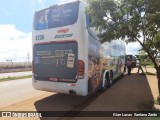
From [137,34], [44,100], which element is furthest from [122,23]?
[44,100]

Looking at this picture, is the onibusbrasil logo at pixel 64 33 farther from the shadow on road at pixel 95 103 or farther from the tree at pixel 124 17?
the shadow on road at pixel 95 103

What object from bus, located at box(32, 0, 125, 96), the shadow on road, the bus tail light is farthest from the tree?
the shadow on road

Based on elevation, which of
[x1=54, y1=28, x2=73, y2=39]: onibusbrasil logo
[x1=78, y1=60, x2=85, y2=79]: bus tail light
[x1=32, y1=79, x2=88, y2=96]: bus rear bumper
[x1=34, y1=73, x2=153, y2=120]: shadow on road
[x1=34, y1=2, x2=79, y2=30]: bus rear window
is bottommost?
[x1=34, y1=73, x2=153, y2=120]: shadow on road

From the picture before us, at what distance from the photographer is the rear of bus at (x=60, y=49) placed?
894 cm

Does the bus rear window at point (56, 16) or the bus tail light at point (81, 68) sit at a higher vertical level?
the bus rear window at point (56, 16)

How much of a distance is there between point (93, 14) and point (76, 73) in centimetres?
242

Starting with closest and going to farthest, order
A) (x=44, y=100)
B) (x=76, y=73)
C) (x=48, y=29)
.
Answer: (x=76, y=73) < (x=48, y=29) < (x=44, y=100)

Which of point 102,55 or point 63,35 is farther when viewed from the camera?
point 102,55

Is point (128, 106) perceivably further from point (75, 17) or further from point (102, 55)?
point (75, 17)

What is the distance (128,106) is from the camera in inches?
371

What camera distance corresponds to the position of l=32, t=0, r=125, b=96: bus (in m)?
8.95

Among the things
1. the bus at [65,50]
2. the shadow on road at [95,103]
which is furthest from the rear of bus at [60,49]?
the shadow on road at [95,103]

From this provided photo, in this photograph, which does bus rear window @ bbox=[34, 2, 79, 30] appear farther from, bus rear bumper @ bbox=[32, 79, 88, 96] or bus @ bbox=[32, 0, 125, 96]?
bus rear bumper @ bbox=[32, 79, 88, 96]

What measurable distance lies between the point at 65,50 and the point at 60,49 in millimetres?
248
